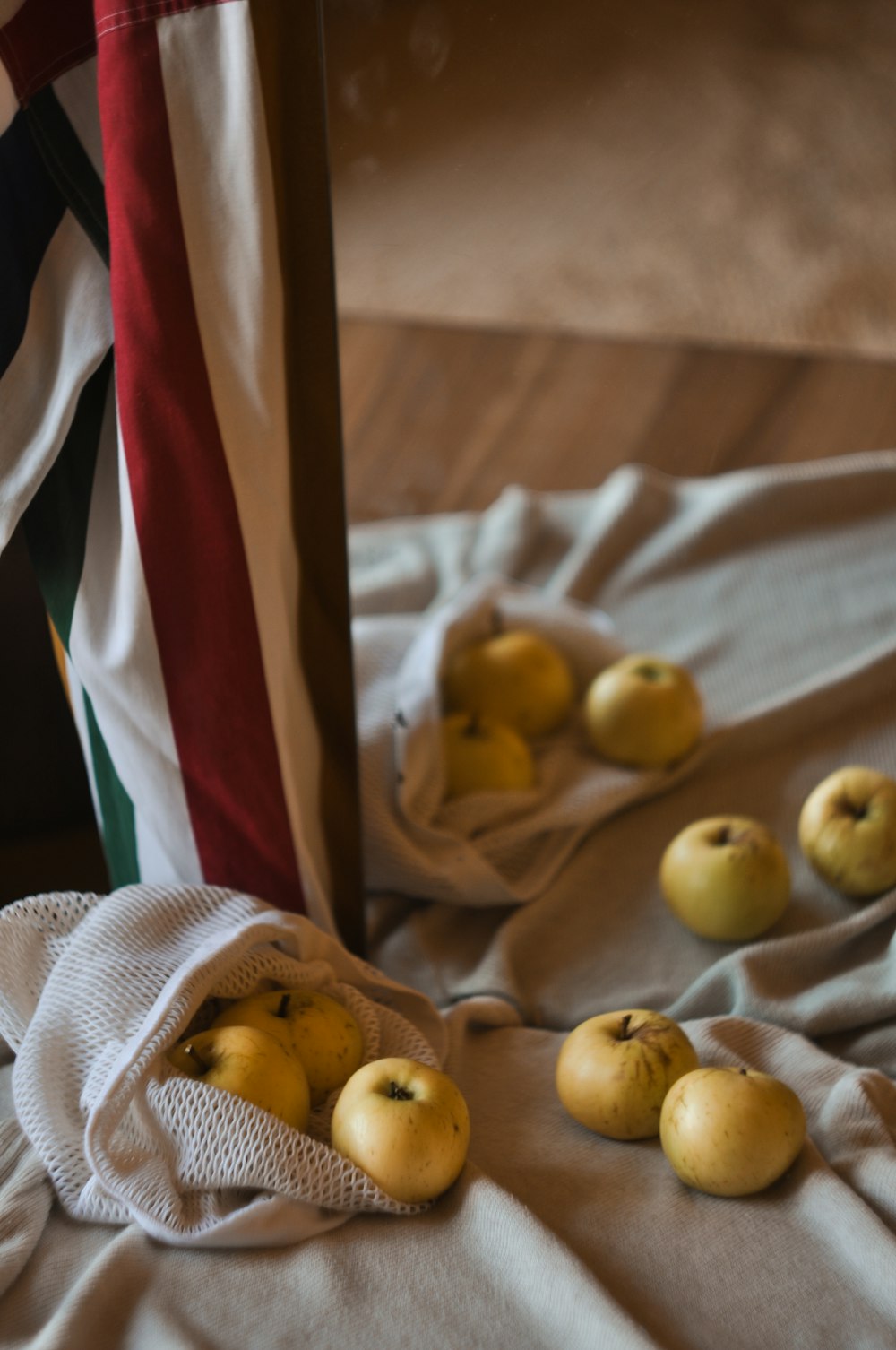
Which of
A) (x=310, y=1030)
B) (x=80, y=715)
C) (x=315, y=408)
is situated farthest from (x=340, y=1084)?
(x=315, y=408)

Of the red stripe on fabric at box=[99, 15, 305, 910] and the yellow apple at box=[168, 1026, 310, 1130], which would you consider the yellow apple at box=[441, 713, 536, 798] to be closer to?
the red stripe on fabric at box=[99, 15, 305, 910]

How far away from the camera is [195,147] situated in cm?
65

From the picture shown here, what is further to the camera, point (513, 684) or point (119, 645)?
point (513, 684)

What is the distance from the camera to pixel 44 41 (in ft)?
2.17

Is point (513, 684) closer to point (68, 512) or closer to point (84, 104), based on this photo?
point (68, 512)

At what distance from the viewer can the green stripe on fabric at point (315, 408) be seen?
664 millimetres

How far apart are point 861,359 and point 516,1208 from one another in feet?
3.02

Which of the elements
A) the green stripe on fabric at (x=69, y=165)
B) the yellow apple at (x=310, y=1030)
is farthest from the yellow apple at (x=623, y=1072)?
the green stripe on fabric at (x=69, y=165)

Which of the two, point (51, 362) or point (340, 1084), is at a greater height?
point (51, 362)

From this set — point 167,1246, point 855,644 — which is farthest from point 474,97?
point 167,1246

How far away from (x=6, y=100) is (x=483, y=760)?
1.98ft

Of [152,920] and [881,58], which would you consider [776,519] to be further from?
[152,920]

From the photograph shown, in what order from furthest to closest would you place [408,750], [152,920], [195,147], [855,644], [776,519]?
1. [776,519]
2. [855,644]
3. [408,750]
4. [152,920]
5. [195,147]

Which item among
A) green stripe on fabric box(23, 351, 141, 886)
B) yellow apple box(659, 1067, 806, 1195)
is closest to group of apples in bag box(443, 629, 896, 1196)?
yellow apple box(659, 1067, 806, 1195)
